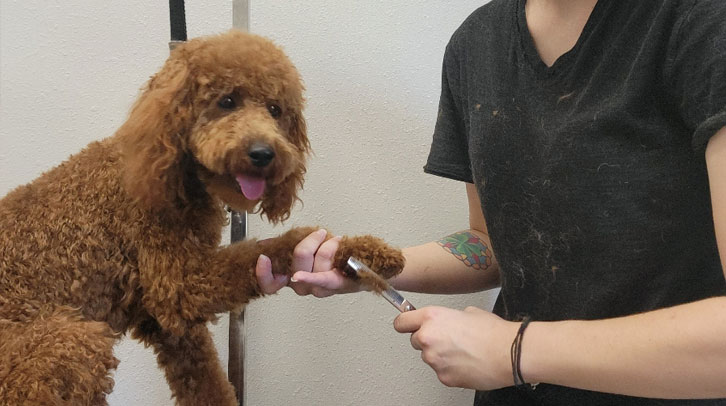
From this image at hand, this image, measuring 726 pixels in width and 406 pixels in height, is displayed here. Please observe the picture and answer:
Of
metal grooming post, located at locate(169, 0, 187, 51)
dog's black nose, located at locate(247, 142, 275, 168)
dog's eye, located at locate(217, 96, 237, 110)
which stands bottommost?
dog's black nose, located at locate(247, 142, 275, 168)

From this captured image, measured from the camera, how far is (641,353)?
480 millimetres

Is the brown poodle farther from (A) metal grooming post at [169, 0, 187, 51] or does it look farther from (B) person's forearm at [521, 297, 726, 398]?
(B) person's forearm at [521, 297, 726, 398]

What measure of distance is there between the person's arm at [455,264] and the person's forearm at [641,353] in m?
0.24

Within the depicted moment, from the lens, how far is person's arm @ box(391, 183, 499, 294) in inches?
30.1

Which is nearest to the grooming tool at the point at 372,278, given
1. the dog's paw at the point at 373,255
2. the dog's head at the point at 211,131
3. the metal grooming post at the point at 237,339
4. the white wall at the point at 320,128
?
the dog's paw at the point at 373,255

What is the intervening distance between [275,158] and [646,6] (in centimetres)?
40

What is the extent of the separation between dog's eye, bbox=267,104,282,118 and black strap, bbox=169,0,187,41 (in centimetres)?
14

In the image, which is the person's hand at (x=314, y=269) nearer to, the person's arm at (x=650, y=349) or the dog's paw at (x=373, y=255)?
the dog's paw at (x=373, y=255)

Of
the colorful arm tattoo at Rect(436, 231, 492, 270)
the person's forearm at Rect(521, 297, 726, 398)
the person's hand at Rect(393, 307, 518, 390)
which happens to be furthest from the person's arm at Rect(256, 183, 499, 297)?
the person's forearm at Rect(521, 297, 726, 398)

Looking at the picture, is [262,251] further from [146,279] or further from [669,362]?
[669,362]

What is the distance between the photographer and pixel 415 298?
1.02 meters

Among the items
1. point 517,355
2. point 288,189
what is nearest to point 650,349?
point 517,355

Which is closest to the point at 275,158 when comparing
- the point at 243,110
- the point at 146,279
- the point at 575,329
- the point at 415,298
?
the point at 243,110

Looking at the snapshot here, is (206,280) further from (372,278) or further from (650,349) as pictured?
(650,349)
